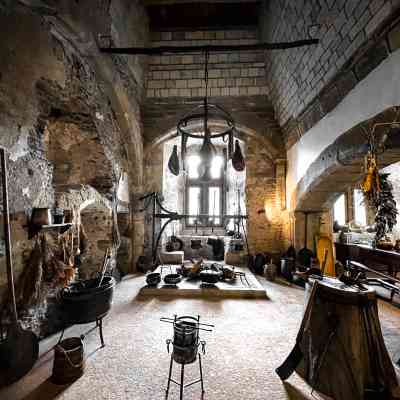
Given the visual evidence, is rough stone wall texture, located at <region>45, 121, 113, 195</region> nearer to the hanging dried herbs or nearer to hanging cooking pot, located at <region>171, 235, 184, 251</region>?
hanging cooking pot, located at <region>171, 235, 184, 251</region>

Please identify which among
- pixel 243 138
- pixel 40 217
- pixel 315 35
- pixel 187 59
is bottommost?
pixel 40 217

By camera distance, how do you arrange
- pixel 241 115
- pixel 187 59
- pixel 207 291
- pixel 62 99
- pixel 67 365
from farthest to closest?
pixel 241 115
pixel 187 59
pixel 207 291
pixel 62 99
pixel 67 365

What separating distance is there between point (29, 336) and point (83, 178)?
275 cm

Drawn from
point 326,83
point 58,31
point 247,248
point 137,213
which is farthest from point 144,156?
point 326,83

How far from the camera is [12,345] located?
178cm

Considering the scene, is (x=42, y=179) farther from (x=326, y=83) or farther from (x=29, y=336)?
(x=326, y=83)

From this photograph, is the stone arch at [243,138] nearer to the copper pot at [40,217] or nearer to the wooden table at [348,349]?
the copper pot at [40,217]

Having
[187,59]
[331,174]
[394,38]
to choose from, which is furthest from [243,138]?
[394,38]

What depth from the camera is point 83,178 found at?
158 inches

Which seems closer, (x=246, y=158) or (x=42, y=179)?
(x=42, y=179)

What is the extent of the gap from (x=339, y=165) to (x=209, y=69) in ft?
12.2

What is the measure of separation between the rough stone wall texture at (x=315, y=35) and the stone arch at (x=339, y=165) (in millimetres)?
678

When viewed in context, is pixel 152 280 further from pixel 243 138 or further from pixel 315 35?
pixel 315 35

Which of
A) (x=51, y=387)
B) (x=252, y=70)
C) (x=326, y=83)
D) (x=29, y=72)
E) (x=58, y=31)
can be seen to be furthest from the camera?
(x=252, y=70)
